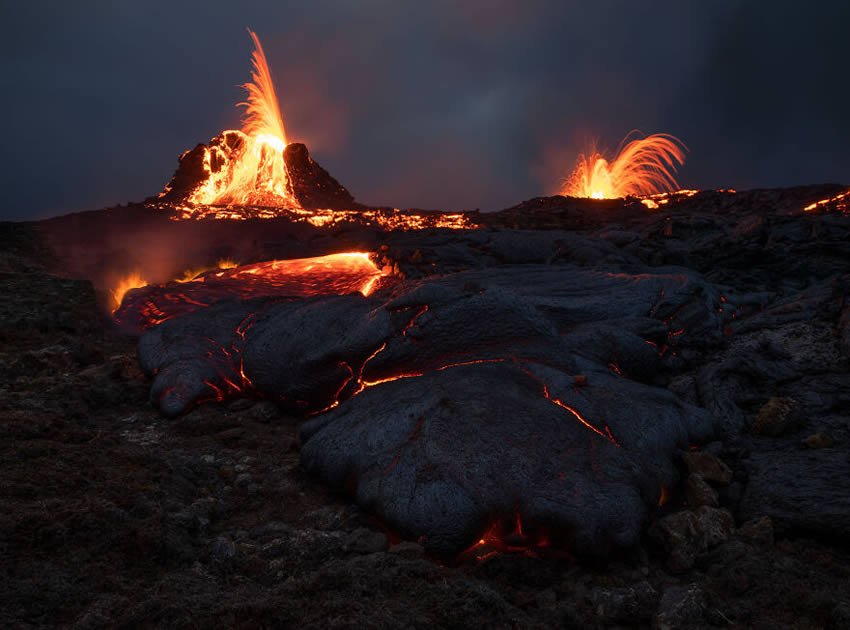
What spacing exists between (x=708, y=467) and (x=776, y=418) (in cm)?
120

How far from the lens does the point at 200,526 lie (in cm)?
304

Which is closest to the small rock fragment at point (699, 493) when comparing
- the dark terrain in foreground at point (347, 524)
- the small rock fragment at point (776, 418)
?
the dark terrain in foreground at point (347, 524)

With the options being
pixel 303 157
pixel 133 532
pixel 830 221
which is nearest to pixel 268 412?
pixel 133 532

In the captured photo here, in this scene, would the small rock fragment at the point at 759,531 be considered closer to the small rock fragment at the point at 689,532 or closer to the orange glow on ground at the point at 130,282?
the small rock fragment at the point at 689,532

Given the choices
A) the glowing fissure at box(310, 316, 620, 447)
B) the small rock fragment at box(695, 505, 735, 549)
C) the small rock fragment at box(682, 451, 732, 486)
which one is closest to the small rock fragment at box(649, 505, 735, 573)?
the small rock fragment at box(695, 505, 735, 549)

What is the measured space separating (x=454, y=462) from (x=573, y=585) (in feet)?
3.64

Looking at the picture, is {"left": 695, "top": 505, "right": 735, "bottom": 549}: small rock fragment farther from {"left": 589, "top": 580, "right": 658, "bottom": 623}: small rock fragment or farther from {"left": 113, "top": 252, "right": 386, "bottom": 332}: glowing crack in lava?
{"left": 113, "top": 252, "right": 386, "bottom": 332}: glowing crack in lava

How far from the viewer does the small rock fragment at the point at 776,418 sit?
13.5 feet

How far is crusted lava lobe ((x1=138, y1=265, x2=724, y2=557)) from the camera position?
3.11 metres

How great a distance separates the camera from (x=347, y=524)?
3291 mm

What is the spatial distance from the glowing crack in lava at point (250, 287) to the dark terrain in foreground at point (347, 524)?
104 inches

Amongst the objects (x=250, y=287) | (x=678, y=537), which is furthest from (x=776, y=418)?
(x=250, y=287)

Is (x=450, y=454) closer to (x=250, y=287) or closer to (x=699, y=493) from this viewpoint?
(x=699, y=493)

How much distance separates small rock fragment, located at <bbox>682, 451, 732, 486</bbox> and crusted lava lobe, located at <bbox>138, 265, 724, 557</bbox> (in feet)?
0.53
